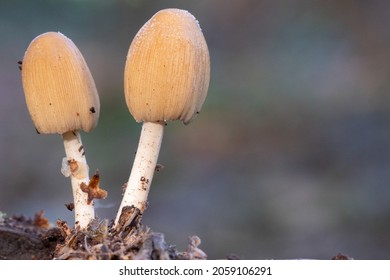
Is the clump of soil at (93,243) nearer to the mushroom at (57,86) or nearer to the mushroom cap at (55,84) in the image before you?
the mushroom at (57,86)

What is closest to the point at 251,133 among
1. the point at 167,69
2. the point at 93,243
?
the point at 167,69

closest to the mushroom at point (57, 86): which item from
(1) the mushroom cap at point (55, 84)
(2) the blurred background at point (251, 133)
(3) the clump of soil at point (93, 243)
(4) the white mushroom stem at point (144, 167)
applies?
(1) the mushroom cap at point (55, 84)

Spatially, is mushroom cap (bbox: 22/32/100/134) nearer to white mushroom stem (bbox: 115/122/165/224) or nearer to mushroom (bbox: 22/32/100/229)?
mushroom (bbox: 22/32/100/229)

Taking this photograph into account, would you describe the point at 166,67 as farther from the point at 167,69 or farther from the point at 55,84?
the point at 55,84

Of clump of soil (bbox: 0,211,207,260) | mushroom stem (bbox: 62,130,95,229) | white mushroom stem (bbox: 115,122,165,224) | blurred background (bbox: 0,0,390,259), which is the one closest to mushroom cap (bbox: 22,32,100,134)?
mushroom stem (bbox: 62,130,95,229)

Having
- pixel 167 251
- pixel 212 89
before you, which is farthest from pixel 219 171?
pixel 167 251

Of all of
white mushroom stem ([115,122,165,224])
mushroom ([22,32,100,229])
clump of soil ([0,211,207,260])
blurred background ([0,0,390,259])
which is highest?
blurred background ([0,0,390,259])
